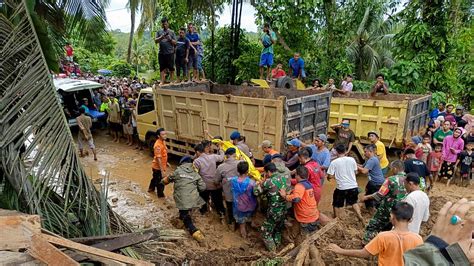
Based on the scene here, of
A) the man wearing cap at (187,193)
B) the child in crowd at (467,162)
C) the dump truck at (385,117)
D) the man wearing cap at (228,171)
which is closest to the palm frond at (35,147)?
the man wearing cap at (187,193)

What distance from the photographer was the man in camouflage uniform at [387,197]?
427cm

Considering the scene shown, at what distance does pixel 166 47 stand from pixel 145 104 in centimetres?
153

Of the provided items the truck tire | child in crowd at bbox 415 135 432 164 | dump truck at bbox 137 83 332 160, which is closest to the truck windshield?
dump truck at bbox 137 83 332 160

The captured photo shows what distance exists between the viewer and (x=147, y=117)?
8.84m

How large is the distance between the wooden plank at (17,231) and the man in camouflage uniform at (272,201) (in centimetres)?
299

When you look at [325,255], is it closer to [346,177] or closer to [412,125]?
[346,177]

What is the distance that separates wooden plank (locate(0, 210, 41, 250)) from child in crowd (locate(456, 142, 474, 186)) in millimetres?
7353

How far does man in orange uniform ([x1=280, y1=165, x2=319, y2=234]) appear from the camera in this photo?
453 cm

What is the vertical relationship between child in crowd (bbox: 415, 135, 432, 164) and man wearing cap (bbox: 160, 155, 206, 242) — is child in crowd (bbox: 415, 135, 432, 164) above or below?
above

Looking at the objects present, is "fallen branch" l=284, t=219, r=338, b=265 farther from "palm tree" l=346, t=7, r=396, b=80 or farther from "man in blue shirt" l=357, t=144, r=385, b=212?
"palm tree" l=346, t=7, r=396, b=80

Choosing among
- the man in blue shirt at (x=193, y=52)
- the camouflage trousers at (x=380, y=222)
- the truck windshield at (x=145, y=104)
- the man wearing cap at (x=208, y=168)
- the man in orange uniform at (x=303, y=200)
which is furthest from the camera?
the man in blue shirt at (x=193, y=52)

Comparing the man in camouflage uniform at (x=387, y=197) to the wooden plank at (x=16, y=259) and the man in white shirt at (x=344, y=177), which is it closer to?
the man in white shirt at (x=344, y=177)

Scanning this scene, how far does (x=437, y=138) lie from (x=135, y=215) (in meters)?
6.10

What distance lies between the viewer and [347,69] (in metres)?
12.4
